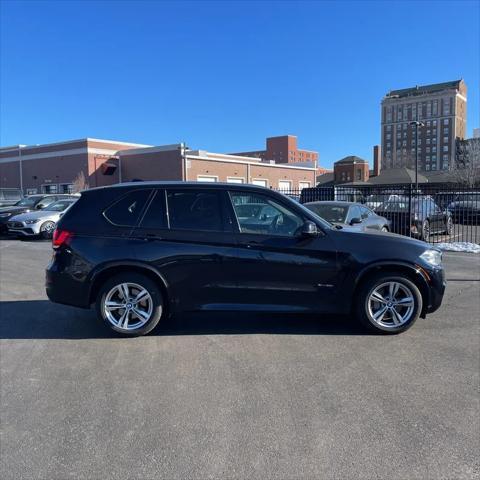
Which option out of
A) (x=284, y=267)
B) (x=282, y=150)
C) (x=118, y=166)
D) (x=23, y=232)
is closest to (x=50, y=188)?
(x=118, y=166)

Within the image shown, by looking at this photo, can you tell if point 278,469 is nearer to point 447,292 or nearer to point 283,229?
point 283,229

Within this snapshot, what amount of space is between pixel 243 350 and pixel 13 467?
A: 248cm

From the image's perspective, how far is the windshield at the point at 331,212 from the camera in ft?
37.1

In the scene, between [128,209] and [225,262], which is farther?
[128,209]

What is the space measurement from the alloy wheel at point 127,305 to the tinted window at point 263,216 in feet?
4.53

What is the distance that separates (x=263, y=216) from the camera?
5.39 metres

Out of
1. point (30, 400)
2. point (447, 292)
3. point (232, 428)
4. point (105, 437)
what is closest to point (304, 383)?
point (232, 428)

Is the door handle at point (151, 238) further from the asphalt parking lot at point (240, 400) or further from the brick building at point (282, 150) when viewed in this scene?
the brick building at point (282, 150)

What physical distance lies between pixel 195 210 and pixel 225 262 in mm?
707

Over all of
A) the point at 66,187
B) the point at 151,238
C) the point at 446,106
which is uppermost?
the point at 446,106

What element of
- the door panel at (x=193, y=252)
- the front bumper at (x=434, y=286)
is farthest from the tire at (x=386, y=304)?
the door panel at (x=193, y=252)

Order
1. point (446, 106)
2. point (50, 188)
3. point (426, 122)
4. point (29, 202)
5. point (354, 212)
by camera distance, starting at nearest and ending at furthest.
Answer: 1. point (354, 212)
2. point (29, 202)
3. point (50, 188)
4. point (446, 106)
5. point (426, 122)

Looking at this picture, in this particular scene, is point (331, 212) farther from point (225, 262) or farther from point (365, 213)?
point (225, 262)

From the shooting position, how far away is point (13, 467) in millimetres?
2912
